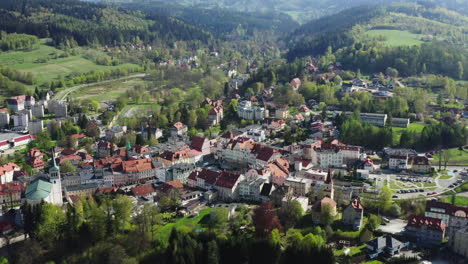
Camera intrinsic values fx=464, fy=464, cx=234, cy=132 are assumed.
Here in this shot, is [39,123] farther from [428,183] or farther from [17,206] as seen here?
[428,183]

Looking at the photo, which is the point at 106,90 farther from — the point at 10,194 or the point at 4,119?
the point at 10,194

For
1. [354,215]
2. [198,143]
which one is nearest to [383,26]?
[198,143]

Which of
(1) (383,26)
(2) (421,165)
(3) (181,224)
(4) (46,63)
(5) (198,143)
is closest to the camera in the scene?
(3) (181,224)

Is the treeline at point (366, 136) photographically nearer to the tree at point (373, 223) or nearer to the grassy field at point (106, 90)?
the tree at point (373, 223)

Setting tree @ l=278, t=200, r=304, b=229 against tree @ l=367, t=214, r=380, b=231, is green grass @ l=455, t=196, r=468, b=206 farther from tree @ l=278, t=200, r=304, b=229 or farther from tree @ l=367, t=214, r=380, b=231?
tree @ l=278, t=200, r=304, b=229

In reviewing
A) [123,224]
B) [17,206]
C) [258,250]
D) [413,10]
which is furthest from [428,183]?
[413,10]
